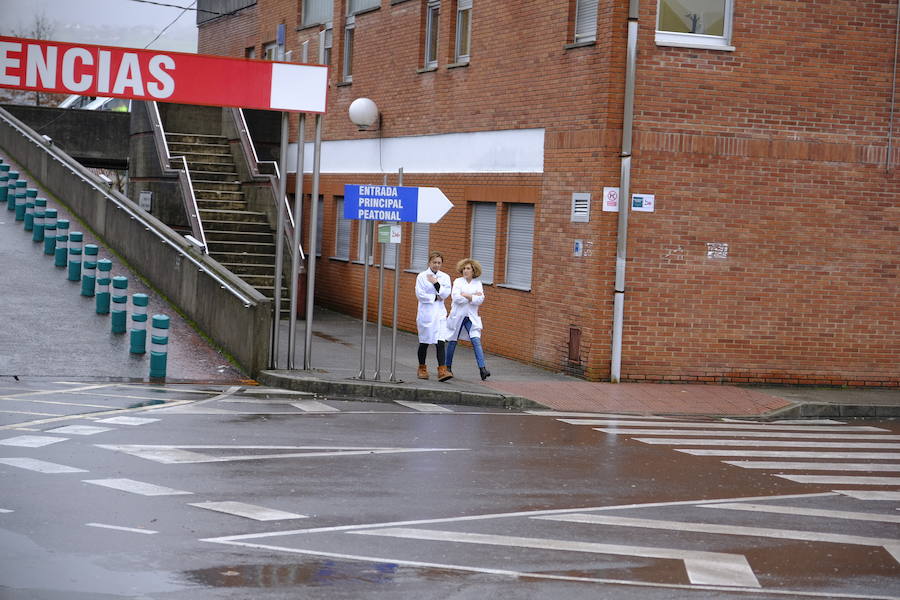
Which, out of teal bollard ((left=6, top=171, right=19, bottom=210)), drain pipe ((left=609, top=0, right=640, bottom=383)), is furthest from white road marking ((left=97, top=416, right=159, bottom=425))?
teal bollard ((left=6, top=171, right=19, bottom=210))

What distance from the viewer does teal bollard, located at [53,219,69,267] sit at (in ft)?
85.7

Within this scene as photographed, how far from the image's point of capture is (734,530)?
9.49 meters

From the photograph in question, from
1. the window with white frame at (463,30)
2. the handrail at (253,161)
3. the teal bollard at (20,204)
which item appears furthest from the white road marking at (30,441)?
the teal bollard at (20,204)

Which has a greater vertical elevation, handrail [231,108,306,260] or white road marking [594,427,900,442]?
handrail [231,108,306,260]

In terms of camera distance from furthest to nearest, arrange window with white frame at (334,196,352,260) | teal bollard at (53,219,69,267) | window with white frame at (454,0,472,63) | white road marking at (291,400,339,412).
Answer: window with white frame at (334,196,352,260), teal bollard at (53,219,69,267), window with white frame at (454,0,472,63), white road marking at (291,400,339,412)

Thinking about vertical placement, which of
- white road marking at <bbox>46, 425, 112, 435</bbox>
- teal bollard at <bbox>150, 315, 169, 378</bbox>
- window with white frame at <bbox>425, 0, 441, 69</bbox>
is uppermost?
window with white frame at <bbox>425, 0, 441, 69</bbox>

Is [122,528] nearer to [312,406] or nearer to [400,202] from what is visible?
[312,406]

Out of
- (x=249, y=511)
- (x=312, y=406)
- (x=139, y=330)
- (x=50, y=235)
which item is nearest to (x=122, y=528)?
(x=249, y=511)

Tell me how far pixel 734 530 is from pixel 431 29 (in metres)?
18.0

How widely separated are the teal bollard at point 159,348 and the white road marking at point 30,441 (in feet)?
17.9

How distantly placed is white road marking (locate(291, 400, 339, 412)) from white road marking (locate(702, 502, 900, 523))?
6479 millimetres

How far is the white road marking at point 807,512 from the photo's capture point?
33.4 feet

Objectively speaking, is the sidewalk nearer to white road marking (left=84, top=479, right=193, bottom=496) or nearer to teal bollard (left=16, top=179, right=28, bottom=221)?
white road marking (left=84, top=479, right=193, bottom=496)

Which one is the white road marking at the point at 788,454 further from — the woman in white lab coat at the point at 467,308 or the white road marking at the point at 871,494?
the woman in white lab coat at the point at 467,308
